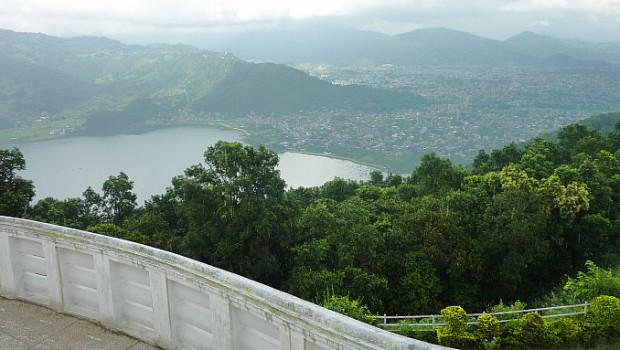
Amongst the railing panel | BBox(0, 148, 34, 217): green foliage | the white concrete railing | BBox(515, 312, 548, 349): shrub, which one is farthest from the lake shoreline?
the railing panel

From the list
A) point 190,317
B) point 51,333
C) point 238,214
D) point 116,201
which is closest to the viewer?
point 190,317

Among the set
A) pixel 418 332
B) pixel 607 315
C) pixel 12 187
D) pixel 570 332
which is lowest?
pixel 418 332

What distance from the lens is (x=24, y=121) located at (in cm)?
14262

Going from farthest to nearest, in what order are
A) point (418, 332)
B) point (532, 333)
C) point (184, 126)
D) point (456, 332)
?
point (184, 126)
point (418, 332)
point (532, 333)
point (456, 332)

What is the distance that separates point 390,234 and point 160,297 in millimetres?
14200

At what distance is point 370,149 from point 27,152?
8332 cm

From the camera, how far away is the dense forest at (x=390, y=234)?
1589 centimetres

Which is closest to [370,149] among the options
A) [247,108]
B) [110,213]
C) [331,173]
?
[331,173]

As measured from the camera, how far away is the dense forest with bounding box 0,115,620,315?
52.1ft

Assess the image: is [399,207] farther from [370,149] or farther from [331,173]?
[370,149]

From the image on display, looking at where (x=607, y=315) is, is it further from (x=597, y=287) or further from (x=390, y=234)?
(x=390, y=234)

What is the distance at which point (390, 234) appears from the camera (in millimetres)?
17453

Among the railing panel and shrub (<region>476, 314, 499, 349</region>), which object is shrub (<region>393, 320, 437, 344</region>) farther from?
the railing panel

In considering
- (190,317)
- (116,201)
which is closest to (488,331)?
(190,317)
